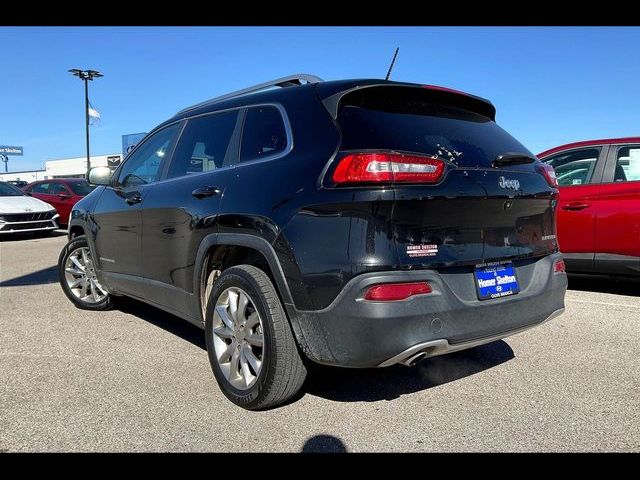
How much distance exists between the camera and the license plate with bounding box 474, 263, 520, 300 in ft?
8.21

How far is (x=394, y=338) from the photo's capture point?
2236 mm

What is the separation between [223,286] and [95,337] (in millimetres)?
1864

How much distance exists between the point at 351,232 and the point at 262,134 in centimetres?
105

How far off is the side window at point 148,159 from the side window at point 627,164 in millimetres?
4574

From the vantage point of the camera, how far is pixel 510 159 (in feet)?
9.03

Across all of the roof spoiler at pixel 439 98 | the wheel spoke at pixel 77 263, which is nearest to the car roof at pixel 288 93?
the roof spoiler at pixel 439 98

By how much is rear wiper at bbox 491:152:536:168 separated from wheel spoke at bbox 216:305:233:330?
173cm

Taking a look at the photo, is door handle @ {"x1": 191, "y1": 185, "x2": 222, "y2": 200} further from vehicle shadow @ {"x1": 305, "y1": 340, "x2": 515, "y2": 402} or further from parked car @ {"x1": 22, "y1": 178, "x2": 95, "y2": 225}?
parked car @ {"x1": 22, "y1": 178, "x2": 95, "y2": 225}

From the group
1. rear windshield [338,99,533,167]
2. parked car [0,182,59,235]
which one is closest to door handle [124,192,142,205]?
rear windshield [338,99,533,167]

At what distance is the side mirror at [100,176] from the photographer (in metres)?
4.45
